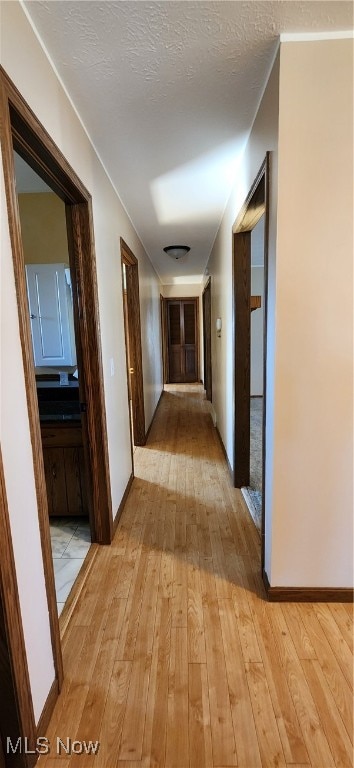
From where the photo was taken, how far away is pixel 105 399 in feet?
7.21

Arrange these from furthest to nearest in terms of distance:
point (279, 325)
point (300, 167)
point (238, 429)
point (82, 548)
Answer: point (238, 429), point (82, 548), point (279, 325), point (300, 167)

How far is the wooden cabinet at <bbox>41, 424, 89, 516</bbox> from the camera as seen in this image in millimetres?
2256

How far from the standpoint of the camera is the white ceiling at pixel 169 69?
3.96 ft

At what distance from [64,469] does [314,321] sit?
5.83 ft

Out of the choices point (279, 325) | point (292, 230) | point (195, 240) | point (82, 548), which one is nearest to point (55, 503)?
point (82, 548)

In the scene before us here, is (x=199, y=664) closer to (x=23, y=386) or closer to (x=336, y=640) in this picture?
(x=336, y=640)

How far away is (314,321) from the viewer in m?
1.48

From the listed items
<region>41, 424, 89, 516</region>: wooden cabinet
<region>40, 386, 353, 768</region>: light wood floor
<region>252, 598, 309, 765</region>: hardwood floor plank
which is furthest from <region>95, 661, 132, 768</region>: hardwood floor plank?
<region>41, 424, 89, 516</region>: wooden cabinet

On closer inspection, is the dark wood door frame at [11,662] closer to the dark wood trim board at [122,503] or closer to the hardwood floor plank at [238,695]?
the hardwood floor plank at [238,695]

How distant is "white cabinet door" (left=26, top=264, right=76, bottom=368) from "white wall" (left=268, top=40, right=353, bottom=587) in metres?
1.66

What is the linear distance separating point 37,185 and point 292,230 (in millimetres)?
1928

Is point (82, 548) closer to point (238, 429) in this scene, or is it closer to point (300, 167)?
point (238, 429)

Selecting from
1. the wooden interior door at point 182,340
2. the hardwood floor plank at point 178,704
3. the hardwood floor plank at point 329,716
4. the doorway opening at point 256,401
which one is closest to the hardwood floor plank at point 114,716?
the hardwood floor plank at point 178,704

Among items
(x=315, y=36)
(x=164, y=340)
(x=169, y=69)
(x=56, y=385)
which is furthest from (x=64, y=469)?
(x=164, y=340)
